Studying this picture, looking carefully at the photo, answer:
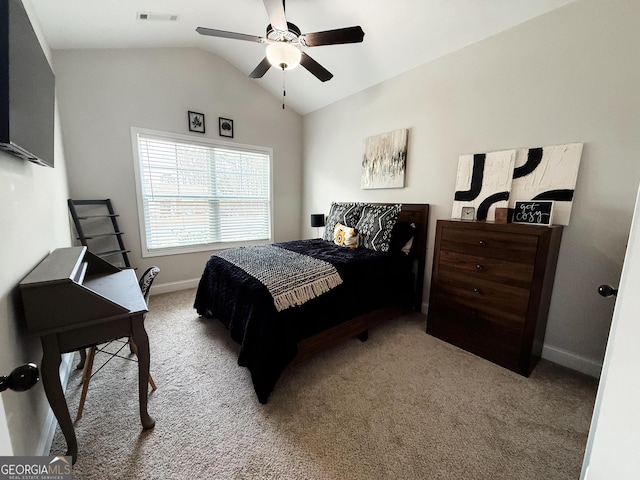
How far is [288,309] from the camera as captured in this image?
5.49ft

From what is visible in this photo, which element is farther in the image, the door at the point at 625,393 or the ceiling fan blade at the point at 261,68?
the ceiling fan blade at the point at 261,68

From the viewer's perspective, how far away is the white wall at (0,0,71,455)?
0.96 metres

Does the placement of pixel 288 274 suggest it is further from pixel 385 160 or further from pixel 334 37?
pixel 385 160

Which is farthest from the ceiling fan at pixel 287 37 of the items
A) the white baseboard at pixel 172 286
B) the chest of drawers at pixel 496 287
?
the white baseboard at pixel 172 286

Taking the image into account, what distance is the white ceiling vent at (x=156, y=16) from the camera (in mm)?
2312

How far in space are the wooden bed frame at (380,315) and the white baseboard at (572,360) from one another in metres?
1.09

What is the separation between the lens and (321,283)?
6.15 ft

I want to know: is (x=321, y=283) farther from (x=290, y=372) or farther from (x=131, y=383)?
(x=131, y=383)

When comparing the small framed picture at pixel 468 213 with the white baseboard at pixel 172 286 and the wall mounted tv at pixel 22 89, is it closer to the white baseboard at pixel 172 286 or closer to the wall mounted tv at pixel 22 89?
the wall mounted tv at pixel 22 89

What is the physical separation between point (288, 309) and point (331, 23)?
2.65 meters

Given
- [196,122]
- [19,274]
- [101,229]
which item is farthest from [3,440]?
[196,122]

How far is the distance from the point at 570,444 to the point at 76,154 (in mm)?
4626

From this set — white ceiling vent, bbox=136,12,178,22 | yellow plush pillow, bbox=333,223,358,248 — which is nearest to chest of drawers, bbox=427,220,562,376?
yellow plush pillow, bbox=333,223,358,248

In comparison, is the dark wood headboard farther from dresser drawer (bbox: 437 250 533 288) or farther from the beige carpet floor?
the beige carpet floor
